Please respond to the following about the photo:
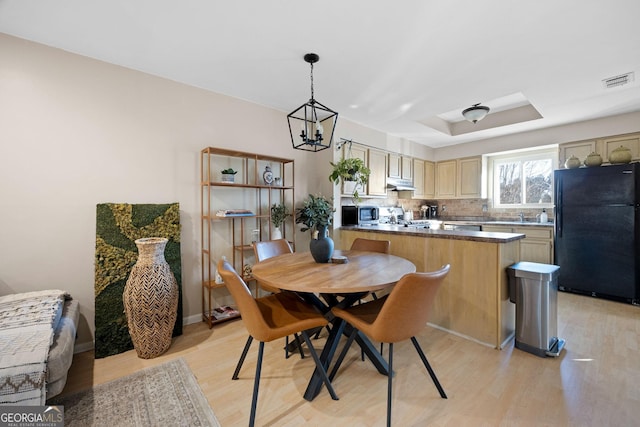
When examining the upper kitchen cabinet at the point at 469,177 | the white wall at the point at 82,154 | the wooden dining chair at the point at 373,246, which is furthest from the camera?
the upper kitchen cabinet at the point at 469,177

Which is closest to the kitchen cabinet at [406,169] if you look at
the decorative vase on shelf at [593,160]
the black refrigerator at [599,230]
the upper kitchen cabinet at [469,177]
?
the upper kitchen cabinet at [469,177]

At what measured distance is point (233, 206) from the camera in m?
3.17

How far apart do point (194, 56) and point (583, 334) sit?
175 inches

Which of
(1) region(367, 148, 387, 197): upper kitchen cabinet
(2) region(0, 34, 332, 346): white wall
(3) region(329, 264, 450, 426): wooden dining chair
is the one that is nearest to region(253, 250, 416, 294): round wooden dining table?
(3) region(329, 264, 450, 426): wooden dining chair

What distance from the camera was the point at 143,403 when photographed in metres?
1.68

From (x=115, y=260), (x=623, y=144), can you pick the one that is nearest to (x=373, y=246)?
(x=115, y=260)

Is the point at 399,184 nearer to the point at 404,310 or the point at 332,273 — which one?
the point at 332,273

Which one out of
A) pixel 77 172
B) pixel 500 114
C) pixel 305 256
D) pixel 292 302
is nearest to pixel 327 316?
pixel 292 302

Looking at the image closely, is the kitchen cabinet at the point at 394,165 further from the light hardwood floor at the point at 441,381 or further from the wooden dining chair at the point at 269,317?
the wooden dining chair at the point at 269,317

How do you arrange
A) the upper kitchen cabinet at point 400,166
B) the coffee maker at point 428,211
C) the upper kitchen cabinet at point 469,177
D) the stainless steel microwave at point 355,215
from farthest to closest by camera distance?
the coffee maker at point 428,211 < the upper kitchen cabinet at point 469,177 < the upper kitchen cabinet at point 400,166 < the stainless steel microwave at point 355,215

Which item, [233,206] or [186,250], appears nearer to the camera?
[186,250]

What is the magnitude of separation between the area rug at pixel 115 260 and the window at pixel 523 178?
19.3 feet

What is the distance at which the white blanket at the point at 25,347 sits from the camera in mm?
1309

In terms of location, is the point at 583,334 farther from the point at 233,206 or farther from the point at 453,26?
the point at 233,206
